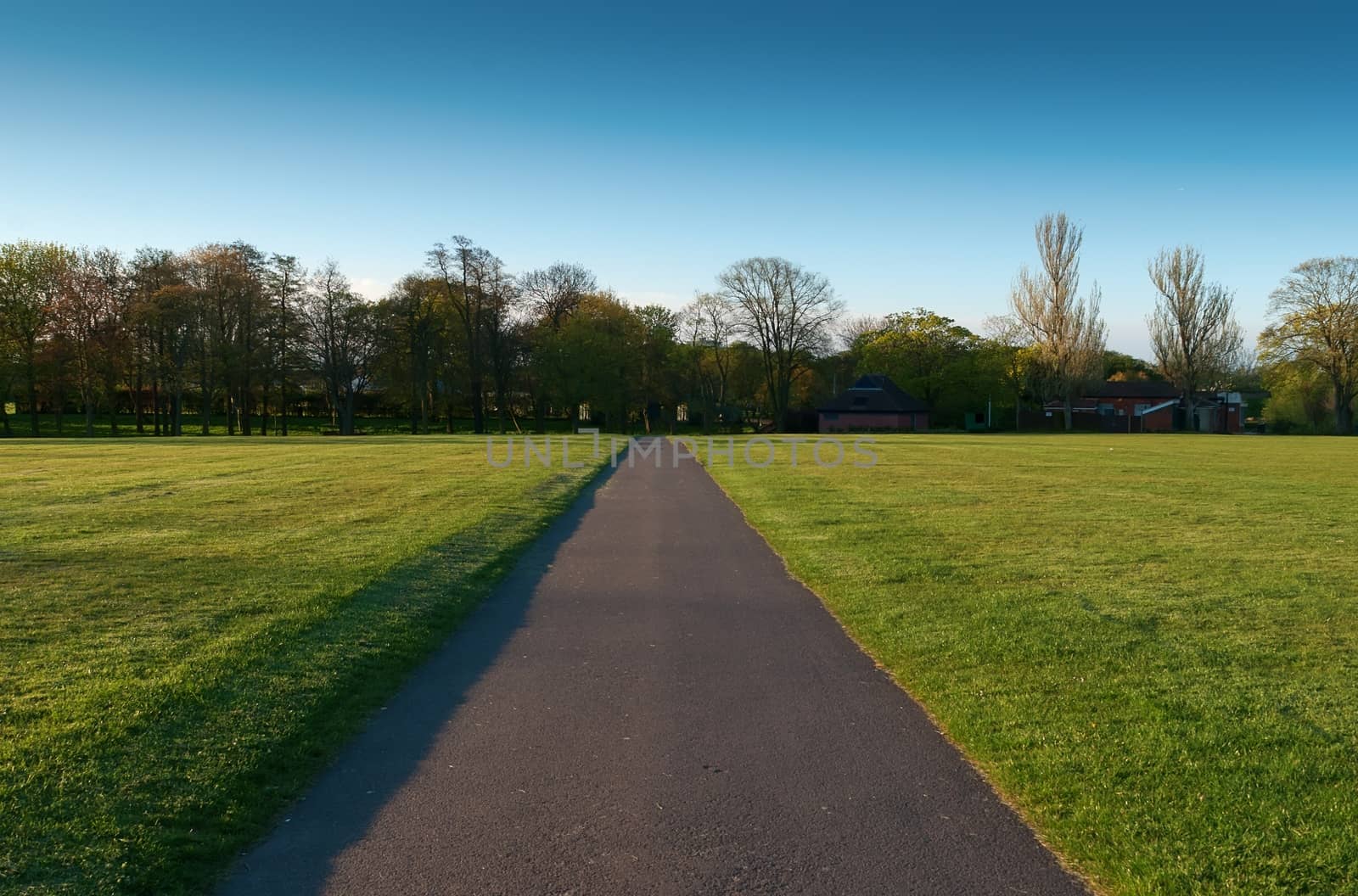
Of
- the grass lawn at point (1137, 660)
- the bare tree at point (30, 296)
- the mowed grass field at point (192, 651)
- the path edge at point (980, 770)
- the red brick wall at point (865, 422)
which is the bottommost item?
the path edge at point (980, 770)

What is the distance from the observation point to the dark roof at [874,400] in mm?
77125

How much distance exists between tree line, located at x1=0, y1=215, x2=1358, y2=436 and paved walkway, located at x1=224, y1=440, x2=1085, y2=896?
178 feet

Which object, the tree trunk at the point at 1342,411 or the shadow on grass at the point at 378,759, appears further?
the tree trunk at the point at 1342,411

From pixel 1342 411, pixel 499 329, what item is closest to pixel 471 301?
pixel 499 329

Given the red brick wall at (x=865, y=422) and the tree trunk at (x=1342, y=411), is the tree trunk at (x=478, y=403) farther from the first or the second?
the tree trunk at (x=1342, y=411)

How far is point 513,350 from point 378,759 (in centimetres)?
6323

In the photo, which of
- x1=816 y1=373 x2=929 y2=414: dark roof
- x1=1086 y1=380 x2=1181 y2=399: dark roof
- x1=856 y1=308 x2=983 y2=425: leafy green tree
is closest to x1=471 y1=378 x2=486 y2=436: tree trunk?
x1=816 y1=373 x2=929 y2=414: dark roof

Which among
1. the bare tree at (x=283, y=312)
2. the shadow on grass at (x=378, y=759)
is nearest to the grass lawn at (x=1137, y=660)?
the shadow on grass at (x=378, y=759)

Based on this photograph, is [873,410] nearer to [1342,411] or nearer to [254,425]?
[1342,411]

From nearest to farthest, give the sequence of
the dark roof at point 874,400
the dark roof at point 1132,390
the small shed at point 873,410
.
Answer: the small shed at point 873,410 → the dark roof at point 874,400 → the dark roof at point 1132,390

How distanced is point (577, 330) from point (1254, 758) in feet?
203

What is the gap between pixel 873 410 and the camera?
253 ft

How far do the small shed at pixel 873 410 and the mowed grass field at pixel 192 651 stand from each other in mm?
63139

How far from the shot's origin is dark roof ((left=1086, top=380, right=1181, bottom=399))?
84125mm
